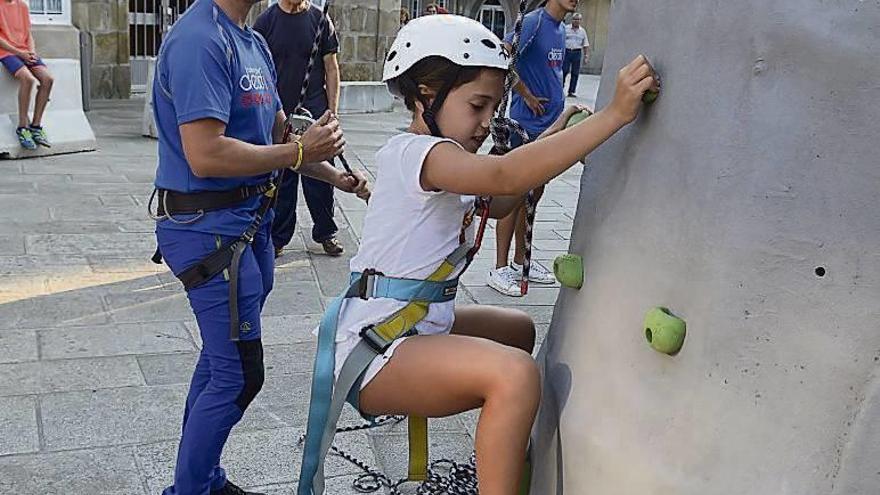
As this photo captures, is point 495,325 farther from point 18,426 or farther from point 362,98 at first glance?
point 362,98

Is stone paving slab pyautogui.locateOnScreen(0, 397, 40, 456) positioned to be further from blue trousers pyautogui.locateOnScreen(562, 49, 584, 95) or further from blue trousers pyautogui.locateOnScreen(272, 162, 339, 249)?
blue trousers pyautogui.locateOnScreen(562, 49, 584, 95)

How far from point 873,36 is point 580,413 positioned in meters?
1.00

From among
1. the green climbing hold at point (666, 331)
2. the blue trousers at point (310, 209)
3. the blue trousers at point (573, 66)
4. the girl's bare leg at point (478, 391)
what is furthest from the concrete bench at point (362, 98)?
the green climbing hold at point (666, 331)

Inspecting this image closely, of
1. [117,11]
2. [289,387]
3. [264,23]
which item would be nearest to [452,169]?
[289,387]

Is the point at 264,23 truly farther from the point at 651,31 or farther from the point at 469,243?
the point at 651,31

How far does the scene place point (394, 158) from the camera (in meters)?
2.49

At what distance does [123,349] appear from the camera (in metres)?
4.74

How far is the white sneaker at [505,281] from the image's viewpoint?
6.07m

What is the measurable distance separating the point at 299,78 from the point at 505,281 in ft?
6.20

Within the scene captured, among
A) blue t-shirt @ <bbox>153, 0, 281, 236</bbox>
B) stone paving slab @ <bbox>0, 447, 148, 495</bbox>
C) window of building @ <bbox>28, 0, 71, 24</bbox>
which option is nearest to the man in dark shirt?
stone paving slab @ <bbox>0, 447, 148, 495</bbox>

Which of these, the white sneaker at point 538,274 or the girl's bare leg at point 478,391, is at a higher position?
the girl's bare leg at point 478,391

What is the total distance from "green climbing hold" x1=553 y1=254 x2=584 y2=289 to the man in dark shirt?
3925mm

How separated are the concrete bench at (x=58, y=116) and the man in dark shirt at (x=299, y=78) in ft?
13.7

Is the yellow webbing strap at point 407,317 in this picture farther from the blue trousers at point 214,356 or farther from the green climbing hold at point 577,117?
the blue trousers at point 214,356
